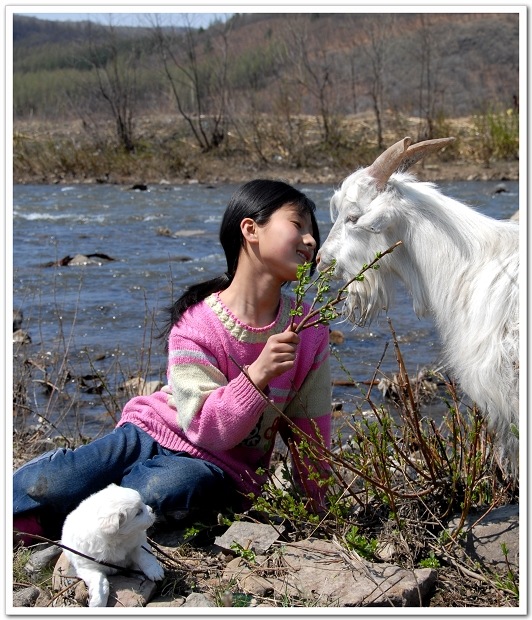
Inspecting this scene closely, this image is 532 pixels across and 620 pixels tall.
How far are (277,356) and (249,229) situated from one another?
71cm

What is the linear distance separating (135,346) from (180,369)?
13.3ft

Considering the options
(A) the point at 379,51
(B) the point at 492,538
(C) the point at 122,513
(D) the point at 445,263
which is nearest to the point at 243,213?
(D) the point at 445,263

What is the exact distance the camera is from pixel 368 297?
12.2 feet

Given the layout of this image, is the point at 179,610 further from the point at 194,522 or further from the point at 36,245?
the point at 36,245

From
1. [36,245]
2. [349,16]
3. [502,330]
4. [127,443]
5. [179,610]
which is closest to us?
[179,610]

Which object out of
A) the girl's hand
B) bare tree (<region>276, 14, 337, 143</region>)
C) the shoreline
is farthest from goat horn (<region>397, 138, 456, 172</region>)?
bare tree (<region>276, 14, 337, 143</region>)

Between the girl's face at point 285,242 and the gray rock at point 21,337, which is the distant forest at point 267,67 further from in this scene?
the girl's face at point 285,242

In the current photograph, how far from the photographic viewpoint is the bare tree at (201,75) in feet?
85.4

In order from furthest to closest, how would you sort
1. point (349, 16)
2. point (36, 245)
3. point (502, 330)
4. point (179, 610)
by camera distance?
point (349, 16)
point (36, 245)
point (502, 330)
point (179, 610)

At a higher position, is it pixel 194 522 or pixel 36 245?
pixel 36 245

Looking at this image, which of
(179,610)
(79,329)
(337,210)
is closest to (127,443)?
(179,610)

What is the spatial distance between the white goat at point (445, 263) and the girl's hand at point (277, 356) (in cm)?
45

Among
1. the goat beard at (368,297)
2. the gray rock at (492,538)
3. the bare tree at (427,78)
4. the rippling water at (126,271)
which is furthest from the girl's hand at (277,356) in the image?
the bare tree at (427,78)

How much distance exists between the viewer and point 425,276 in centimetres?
361
